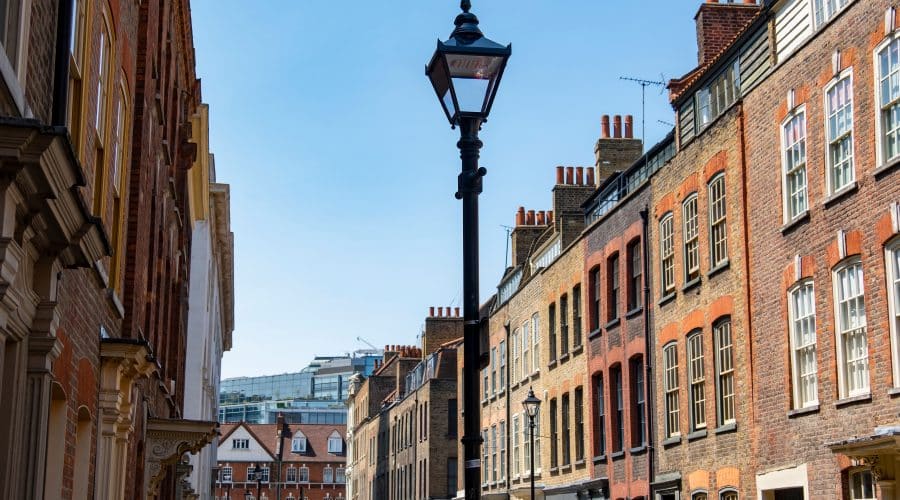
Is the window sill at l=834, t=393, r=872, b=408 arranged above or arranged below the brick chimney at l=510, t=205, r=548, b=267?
below

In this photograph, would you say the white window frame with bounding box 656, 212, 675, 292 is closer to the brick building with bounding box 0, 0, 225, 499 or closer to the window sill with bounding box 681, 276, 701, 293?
the window sill with bounding box 681, 276, 701, 293

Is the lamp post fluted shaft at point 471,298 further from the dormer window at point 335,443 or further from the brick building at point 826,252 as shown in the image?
the dormer window at point 335,443

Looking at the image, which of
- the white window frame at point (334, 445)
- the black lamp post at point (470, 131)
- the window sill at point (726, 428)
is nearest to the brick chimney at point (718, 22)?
the window sill at point (726, 428)

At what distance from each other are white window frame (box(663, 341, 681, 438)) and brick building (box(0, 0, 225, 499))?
34.0ft

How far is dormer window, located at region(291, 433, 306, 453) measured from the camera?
369 ft

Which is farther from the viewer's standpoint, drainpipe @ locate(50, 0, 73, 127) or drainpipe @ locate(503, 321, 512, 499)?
drainpipe @ locate(503, 321, 512, 499)

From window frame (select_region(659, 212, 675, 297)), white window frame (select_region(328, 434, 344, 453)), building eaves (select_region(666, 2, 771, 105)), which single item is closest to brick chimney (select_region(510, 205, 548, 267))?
building eaves (select_region(666, 2, 771, 105))

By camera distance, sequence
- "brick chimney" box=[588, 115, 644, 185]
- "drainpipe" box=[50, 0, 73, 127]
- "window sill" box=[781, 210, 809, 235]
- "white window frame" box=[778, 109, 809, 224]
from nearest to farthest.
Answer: "drainpipe" box=[50, 0, 73, 127], "window sill" box=[781, 210, 809, 235], "white window frame" box=[778, 109, 809, 224], "brick chimney" box=[588, 115, 644, 185]

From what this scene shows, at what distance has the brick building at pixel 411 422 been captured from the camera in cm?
5856

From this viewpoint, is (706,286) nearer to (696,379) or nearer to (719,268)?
(719,268)

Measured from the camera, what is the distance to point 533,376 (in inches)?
1491

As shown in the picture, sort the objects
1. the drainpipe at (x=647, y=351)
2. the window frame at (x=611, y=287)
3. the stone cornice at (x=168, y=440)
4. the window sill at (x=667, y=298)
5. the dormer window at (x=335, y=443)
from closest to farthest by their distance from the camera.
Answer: the stone cornice at (x=168, y=440), the window sill at (x=667, y=298), the drainpipe at (x=647, y=351), the window frame at (x=611, y=287), the dormer window at (x=335, y=443)

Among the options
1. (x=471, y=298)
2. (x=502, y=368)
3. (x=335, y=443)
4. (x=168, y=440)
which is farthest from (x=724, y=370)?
(x=335, y=443)

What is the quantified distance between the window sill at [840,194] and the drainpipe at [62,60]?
12.9 meters
